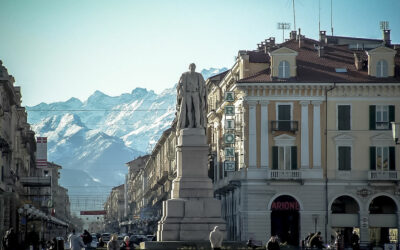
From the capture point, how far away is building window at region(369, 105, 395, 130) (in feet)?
274

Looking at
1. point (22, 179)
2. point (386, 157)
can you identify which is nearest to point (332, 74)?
point (386, 157)

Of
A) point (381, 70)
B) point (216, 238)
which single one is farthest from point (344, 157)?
point (216, 238)

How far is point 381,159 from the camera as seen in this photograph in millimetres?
83125

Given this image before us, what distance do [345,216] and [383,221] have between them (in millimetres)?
3330

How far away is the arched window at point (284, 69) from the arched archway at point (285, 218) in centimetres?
1063

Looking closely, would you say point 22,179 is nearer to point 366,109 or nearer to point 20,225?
point 20,225

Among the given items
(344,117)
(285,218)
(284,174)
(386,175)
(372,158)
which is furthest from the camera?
(285,218)

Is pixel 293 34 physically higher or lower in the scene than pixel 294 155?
higher

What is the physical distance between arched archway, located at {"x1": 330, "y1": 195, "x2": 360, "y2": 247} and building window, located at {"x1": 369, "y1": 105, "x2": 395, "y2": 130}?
675 cm

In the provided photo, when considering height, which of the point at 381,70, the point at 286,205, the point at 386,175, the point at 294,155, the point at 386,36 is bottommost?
the point at 286,205

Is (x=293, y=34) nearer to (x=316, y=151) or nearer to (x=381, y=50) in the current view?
(x=381, y=50)

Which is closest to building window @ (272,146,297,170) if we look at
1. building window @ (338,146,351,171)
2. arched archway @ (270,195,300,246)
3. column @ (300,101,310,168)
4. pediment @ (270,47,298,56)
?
column @ (300,101,310,168)

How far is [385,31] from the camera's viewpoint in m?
96.0

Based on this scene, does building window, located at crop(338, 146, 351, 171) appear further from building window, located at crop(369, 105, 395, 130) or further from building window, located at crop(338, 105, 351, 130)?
building window, located at crop(369, 105, 395, 130)
